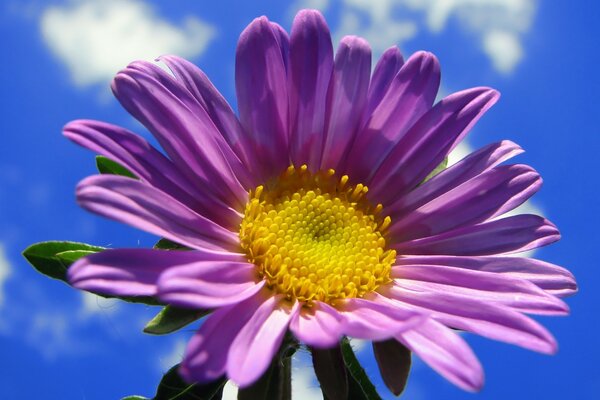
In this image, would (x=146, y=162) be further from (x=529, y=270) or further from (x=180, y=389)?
(x=529, y=270)

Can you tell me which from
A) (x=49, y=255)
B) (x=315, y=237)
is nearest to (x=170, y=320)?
(x=49, y=255)

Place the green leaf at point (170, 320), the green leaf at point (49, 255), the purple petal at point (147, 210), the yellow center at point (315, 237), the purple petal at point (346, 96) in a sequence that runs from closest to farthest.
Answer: the purple petal at point (147, 210), the green leaf at point (170, 320), the green leaf at point (49, 255), the yellow center at point (315, 237), the purple petal at point (346, 96)

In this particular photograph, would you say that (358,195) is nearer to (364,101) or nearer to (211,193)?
(364,101)

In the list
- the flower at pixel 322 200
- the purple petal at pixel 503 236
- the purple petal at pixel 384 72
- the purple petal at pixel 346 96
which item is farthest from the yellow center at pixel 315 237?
the purple petal at pixel 384 72

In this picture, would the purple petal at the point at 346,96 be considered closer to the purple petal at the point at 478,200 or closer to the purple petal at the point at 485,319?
the purple petal at the point at 478,200

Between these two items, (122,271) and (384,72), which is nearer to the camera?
(122,271)

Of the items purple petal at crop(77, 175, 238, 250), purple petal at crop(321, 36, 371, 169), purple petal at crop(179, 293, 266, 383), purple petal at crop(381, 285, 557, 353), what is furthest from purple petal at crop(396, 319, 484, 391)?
purple petal at crop(321, 36, 371, 169)

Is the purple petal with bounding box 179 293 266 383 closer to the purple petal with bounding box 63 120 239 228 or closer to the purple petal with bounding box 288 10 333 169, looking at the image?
the purple petal with bounding box 63 120 239 228
